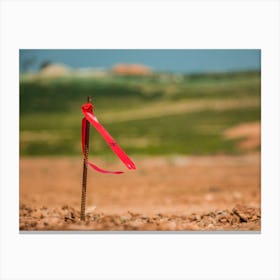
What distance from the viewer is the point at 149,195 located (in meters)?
5.84

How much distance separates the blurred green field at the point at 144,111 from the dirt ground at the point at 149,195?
33cm

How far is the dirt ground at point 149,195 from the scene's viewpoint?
364 cm

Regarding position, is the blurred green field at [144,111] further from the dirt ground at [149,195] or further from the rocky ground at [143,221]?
the rocky ground at [143,221]

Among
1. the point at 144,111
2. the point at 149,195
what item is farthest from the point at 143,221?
→ the point at 144,111

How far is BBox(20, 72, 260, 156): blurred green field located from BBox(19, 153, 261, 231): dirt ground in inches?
13.0

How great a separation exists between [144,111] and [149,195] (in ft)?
10.5

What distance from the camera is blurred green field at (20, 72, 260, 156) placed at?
259 inches

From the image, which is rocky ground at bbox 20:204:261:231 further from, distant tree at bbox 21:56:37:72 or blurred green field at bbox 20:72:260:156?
blurred green field at bbox 20:72:260:156

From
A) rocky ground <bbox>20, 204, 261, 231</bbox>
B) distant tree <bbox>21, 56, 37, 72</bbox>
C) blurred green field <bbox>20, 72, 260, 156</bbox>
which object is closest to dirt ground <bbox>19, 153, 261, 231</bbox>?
rocky ground <bbox>20, 204, 261, 231</bbox>

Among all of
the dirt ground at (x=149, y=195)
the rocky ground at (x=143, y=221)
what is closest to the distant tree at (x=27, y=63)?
the dirt ground at (x=149, y=195)
